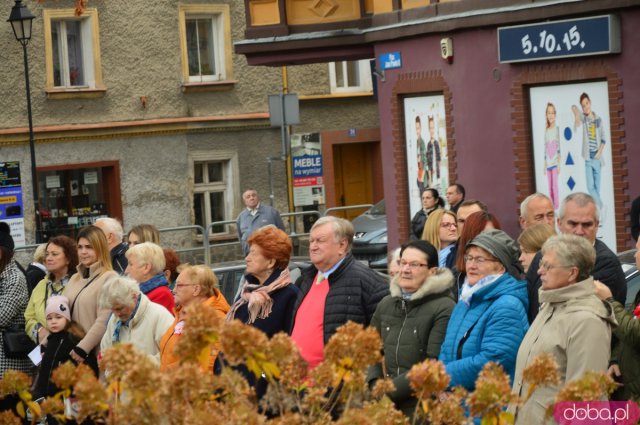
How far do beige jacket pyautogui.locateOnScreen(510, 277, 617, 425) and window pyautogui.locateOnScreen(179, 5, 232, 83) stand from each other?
26.5 metres

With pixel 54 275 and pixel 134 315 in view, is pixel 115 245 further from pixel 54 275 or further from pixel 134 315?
pixel 134 315

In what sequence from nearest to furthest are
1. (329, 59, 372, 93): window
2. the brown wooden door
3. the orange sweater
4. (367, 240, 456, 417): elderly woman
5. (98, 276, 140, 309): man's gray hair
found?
(367, 240, 456, 417): elderly woman < the orange sweater < (98, 276, 140, 309): man's gray hair < (329, 59, 372, 93): window < the brown wooden door

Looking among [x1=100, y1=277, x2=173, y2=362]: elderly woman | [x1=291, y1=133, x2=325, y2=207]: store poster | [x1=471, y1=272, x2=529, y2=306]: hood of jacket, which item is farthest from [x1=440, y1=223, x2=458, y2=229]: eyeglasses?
[x1=291, y1=133, x2=325, y2=207]: store poster

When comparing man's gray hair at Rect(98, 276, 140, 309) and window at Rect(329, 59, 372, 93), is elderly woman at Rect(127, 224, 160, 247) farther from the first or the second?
window at Rect(329, 59, 372, 93)

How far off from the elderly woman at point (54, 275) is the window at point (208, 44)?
22032 mm

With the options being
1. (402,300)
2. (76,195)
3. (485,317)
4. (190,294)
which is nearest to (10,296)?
(190,294)

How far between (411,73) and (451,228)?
359 inches

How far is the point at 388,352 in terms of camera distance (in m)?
7.39

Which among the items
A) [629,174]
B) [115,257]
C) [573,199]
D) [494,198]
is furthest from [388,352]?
[494,198]

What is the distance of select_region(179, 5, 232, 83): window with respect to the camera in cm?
3266

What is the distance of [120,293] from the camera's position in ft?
30.1

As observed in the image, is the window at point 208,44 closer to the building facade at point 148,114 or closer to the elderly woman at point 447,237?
the building facade at point 148,114

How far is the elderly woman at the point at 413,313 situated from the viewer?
7.32m

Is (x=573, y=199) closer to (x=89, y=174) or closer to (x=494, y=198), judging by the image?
(x=494, y=198)
